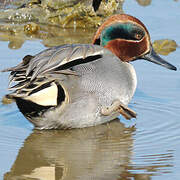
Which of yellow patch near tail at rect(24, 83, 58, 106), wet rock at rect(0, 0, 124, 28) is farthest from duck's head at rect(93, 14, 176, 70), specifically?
wet rock at rect(0, 0, 124, 28)

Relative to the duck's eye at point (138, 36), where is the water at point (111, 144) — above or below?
below

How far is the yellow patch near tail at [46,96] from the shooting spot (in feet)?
17.9

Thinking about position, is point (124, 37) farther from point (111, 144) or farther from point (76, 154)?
point (76, 154)

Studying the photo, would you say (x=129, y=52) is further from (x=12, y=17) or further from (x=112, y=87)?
(x=12, y=17)

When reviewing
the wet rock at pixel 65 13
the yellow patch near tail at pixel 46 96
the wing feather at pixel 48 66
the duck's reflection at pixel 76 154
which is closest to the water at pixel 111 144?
the duck's reflection at pixel 76 154

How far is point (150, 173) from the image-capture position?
484cm

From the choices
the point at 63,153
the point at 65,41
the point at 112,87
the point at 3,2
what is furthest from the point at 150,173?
A: the point at 3,2

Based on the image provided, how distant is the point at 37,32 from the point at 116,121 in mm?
3461

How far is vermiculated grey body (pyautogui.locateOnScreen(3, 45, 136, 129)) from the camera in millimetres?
5699

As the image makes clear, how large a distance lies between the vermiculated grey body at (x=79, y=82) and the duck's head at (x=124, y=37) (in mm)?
324

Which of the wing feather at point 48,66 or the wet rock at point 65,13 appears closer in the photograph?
the wing feather at point 48,66

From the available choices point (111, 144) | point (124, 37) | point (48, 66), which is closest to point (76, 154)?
point (111, 144)

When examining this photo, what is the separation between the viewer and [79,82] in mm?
5801

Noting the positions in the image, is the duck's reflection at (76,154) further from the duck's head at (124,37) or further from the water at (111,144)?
the duck's head at (124,37)
